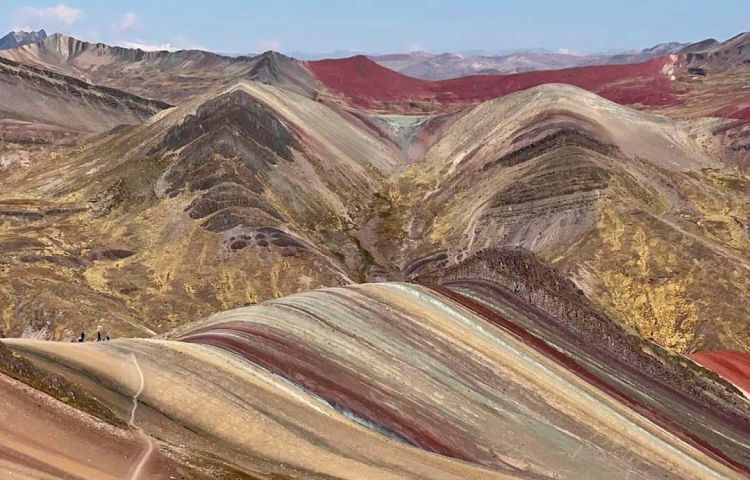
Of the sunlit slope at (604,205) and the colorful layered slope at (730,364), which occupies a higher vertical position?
the sunlit slope at (604,205)

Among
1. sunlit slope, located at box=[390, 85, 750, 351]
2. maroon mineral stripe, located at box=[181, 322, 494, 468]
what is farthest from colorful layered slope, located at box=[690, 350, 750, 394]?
maroon mineral stripe, located at box=[181, 322, 494, 468]

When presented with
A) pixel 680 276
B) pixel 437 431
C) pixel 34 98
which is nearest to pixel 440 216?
pixel 680 276

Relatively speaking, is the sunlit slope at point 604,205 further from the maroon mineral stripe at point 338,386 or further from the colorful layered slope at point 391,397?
the maroon mineral stripe at point 338,386

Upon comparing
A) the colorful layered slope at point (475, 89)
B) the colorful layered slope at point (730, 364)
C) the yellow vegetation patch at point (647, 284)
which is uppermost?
the colorful layered slope at point (475, 89)

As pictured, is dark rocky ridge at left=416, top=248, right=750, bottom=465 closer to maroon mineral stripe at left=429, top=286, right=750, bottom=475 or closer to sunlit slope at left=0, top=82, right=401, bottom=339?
maroon mineral stripe at left=429, top=286, right=750, bottom=475

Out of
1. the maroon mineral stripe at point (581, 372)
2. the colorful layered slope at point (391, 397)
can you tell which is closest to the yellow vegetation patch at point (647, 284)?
the colorful layered slope at point (391, 397)

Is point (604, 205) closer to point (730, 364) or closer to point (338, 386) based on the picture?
point (730, 364)

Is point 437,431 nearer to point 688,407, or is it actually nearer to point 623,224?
point 688,407
